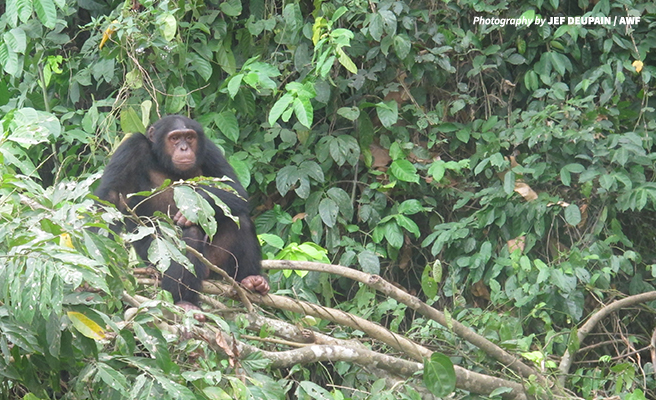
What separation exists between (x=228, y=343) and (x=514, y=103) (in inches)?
152

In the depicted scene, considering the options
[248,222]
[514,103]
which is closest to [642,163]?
[514,103]

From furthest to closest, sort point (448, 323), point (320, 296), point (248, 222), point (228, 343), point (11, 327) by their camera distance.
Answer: point (320, 296) → point (248, 222) → point (448, 323) → point (228, 343) → point (11, 327)

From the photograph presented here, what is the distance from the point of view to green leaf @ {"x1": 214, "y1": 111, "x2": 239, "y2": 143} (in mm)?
5738

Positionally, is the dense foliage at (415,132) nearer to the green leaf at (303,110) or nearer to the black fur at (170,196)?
the green leaf at (303,110)

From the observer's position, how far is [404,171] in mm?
5801

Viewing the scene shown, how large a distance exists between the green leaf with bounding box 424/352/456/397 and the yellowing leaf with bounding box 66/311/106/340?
1695 millimetres

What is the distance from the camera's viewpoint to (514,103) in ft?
20.7

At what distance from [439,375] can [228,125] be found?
2.62 meters

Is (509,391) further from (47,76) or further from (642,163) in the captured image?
(47,76)

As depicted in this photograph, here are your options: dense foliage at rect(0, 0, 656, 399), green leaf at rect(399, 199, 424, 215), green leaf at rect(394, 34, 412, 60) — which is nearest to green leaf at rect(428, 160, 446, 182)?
dense foliage at rect(0, 0, 656, 399)

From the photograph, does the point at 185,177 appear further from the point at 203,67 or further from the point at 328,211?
the point at 203,67

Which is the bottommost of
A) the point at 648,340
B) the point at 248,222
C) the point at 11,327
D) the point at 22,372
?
the point at 648,340

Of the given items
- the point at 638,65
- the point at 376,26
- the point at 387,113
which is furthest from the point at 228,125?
the point at 638,65

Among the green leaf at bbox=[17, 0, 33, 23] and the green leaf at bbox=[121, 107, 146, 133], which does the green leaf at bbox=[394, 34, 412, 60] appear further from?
the green leaf at bbox=[17, 0, 33, 23]
